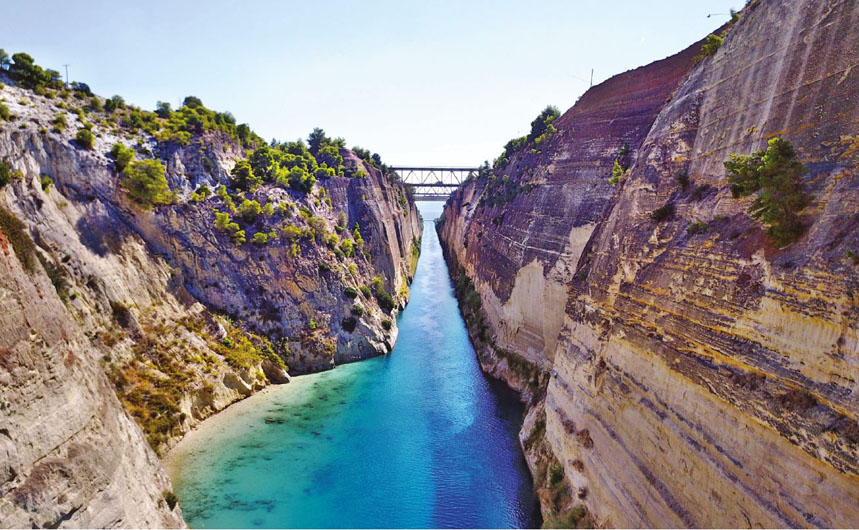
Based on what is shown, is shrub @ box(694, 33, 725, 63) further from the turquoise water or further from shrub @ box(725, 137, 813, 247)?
the turquoise water

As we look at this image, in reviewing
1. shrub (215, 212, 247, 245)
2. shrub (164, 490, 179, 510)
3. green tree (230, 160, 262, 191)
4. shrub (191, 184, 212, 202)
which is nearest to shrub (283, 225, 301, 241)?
shrub (215, 212, 247, 245)

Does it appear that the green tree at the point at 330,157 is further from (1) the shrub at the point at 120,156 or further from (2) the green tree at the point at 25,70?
(2) the green tree at the point at 25,70

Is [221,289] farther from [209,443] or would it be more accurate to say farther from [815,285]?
[815,285]

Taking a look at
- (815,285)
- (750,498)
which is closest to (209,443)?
(750,498)

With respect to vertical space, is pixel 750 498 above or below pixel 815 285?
below

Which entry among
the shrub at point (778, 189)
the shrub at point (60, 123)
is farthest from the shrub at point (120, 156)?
the shrub at point (778, 189)

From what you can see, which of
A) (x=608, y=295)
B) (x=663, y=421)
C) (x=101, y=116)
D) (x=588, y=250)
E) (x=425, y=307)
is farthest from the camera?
(x=425, y=307)
